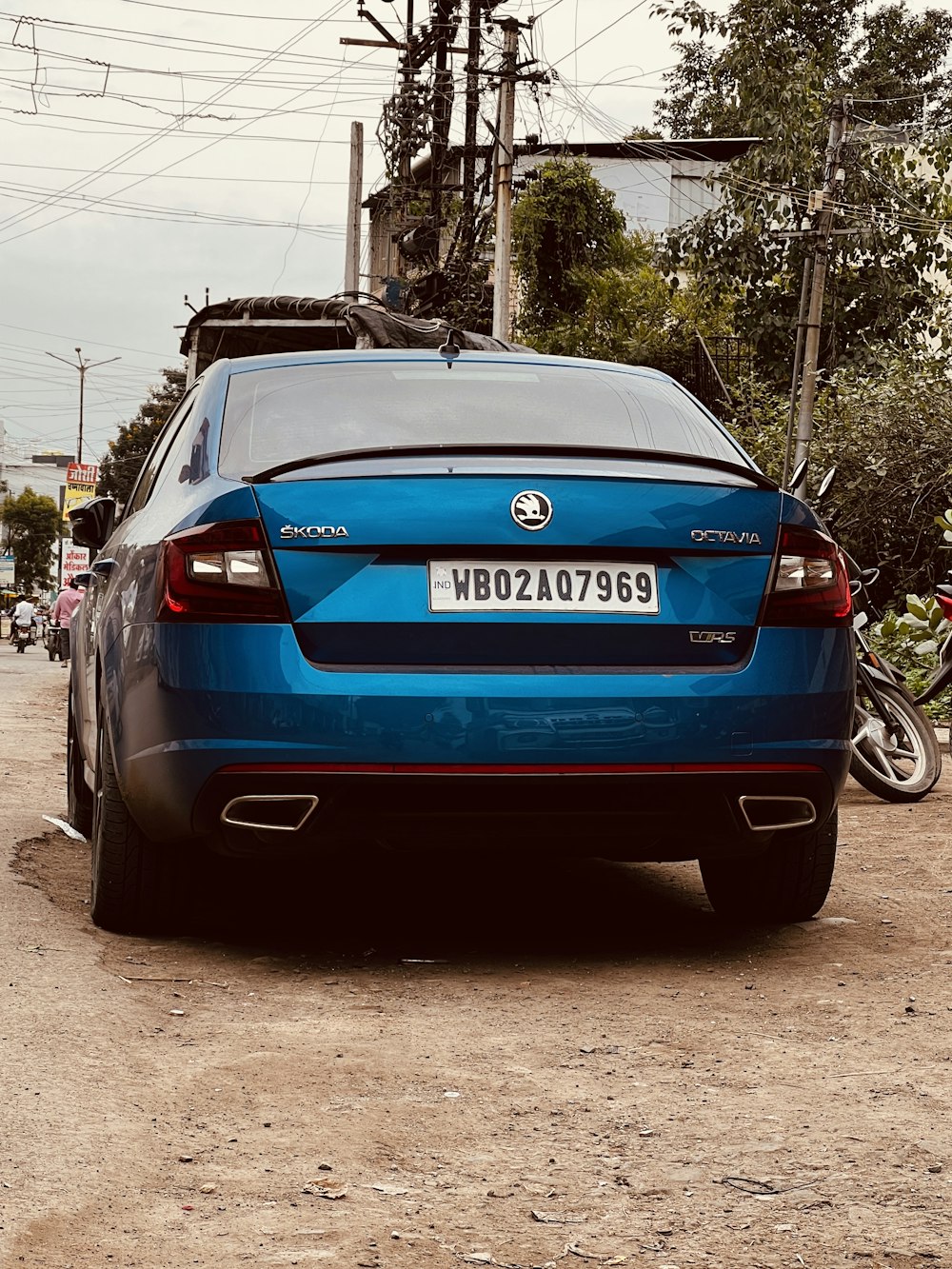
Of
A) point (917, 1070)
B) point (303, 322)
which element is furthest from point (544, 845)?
point (303, 322)

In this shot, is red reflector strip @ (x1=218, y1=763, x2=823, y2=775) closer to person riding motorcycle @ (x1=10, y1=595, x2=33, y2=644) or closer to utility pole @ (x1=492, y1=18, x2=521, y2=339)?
utility pole @ (x1=492, y1=18, x2=521, y2=339)

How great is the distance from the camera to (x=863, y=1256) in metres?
2.46

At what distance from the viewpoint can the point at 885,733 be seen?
8719 mm

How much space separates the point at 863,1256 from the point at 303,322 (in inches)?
686

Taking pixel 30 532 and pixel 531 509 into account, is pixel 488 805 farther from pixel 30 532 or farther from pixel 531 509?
pixel 30 532

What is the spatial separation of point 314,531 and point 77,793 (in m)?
3.14

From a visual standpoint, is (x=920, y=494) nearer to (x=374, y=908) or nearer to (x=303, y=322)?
(x=303, y=322)

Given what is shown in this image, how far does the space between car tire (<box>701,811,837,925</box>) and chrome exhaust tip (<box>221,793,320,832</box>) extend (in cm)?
142

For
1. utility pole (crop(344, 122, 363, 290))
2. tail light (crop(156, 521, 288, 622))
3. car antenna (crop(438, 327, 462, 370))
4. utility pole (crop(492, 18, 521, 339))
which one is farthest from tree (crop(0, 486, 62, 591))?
tail light (crop(156, 521, 288, 622))

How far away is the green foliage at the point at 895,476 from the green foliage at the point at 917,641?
9.60 ft

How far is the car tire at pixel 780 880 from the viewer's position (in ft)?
16.0

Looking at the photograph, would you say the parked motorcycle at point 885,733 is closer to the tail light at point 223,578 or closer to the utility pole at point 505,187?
the tail light at point 223,578

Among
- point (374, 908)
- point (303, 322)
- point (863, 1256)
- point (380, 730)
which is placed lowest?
point (374, 908)

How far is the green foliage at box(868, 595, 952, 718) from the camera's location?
1232 cm
